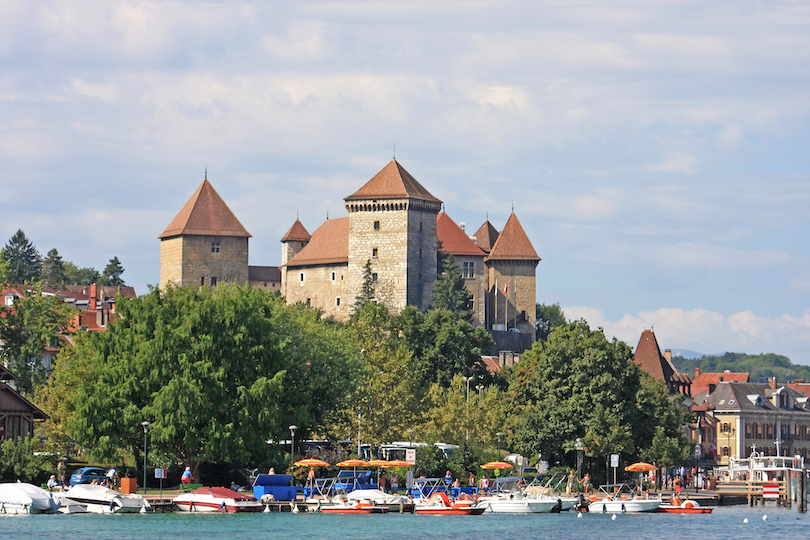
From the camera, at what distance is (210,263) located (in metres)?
152

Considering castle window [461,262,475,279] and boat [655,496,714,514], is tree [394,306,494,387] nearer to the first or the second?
boat [655,496,714,514]

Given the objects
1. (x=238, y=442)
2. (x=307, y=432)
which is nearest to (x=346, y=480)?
(x=307, y=432)

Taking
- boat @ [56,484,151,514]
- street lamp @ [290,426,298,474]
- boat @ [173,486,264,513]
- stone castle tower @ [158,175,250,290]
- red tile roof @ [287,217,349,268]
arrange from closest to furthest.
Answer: boat @ [56,484,151,514] → boat @ [173,486,264,513] → street lamp @ [290,426,298,474] → red tile roof @ [287,217,349,268] → stone castle tower @ [158,175,250,290]

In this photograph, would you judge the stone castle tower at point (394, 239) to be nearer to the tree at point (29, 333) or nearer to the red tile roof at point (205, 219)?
the red tile roof at point (205, 219)

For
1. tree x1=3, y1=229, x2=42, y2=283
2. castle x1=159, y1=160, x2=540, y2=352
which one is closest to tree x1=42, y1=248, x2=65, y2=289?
tree x1=3, y1=229, x2=42, y2=283

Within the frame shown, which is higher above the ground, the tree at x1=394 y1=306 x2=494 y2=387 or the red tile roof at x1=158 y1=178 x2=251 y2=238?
the red tile roof at x1=158 y1=178 x2=251 y2=238

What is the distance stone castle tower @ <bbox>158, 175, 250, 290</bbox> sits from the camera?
152 m

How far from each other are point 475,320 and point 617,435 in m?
79.7

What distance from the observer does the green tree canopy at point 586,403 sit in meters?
69.8

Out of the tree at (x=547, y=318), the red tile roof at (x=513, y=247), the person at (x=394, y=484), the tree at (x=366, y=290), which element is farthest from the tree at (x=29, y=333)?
the tree at (x=547, y=318)

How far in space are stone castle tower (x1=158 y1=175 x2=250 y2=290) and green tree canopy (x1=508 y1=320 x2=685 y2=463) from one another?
83.1m

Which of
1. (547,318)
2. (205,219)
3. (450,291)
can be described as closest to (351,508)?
(450,291)

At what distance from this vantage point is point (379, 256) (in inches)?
5605

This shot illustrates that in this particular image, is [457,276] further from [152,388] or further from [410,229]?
[152,388]
